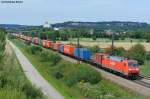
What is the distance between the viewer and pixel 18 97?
20.6 metres

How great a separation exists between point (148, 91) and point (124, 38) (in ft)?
428

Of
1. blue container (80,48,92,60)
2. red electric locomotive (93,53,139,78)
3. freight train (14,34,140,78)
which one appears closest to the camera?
red electric locomotive (93,53,139,78)

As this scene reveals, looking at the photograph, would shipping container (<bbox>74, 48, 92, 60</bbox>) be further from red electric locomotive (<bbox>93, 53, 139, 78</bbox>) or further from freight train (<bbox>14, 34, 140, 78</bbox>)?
red electric locomotive (<bbox>93, 53, 139, 78</bbox>)

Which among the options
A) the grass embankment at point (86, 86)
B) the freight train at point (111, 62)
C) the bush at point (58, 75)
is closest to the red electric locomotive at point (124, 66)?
the freight train at point (111, 62)

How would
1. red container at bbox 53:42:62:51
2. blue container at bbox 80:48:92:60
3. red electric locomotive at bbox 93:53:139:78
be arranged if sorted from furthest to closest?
red container at bbox 53:42:62:51, blue container at bbox 80:48:92:60, red electric locomotive at bbox 93:53:139:78

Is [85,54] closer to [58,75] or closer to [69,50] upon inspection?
[69,50]

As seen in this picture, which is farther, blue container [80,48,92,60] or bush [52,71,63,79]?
blue container [80,48,92,60]

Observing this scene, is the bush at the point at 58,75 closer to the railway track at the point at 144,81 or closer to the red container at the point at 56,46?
the railway track at the point at 144,81

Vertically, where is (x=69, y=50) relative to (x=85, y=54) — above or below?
below

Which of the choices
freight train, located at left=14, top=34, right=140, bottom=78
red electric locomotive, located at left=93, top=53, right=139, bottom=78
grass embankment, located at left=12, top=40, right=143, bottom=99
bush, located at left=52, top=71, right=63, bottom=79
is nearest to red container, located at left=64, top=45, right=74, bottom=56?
freight train, located at left=14, top=34, right=140, bottom=78

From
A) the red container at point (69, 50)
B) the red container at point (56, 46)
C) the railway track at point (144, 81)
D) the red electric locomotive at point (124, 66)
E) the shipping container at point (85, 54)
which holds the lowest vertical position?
the red container at point (56, 46)

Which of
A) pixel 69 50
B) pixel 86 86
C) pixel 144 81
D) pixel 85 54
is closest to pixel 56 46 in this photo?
pixel 69 50

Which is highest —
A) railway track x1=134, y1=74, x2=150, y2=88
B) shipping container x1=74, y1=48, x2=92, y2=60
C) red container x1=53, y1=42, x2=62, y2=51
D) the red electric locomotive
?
the red electric locomotive

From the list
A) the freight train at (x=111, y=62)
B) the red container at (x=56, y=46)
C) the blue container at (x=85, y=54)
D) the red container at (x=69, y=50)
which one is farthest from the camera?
the red container at (x=56, y=46)
